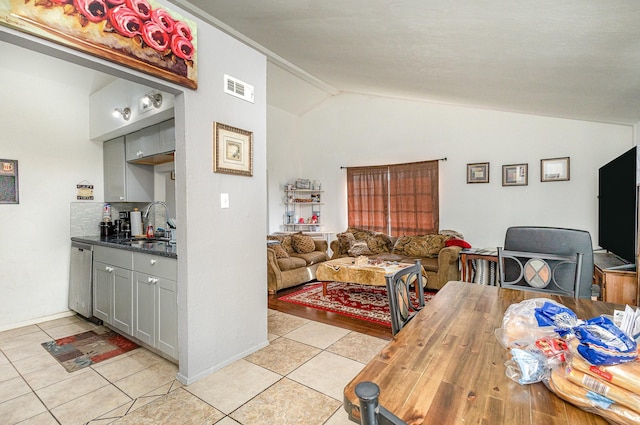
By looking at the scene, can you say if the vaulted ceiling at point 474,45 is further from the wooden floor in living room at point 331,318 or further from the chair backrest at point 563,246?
the wooden floor in living room at point 331,318

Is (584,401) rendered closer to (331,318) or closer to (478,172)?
(331,318)

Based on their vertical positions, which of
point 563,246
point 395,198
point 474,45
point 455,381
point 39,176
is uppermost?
point 474,45

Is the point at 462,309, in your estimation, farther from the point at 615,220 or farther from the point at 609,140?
the point at 609,140

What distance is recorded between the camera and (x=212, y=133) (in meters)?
2.27

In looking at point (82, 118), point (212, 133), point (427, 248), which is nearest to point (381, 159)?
point (427, 248)

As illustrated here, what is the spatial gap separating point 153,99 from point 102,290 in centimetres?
195

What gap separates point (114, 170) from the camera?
368 centimetres

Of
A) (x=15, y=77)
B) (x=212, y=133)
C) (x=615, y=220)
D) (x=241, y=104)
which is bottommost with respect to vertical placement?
(x=615, y=220)

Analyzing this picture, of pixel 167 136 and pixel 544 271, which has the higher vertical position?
pixel 167 136

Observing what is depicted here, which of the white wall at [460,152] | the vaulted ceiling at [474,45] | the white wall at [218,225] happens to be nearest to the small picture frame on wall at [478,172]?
the white wall at [460,152]

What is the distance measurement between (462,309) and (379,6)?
2.23m

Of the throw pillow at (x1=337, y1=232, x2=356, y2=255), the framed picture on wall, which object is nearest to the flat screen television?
the throw pillow at (x1=337, y1=232, x2=356, y2=255)

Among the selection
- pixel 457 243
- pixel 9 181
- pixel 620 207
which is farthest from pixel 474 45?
pixel 9 181

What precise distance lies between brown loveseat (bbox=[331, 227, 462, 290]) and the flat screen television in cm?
159
